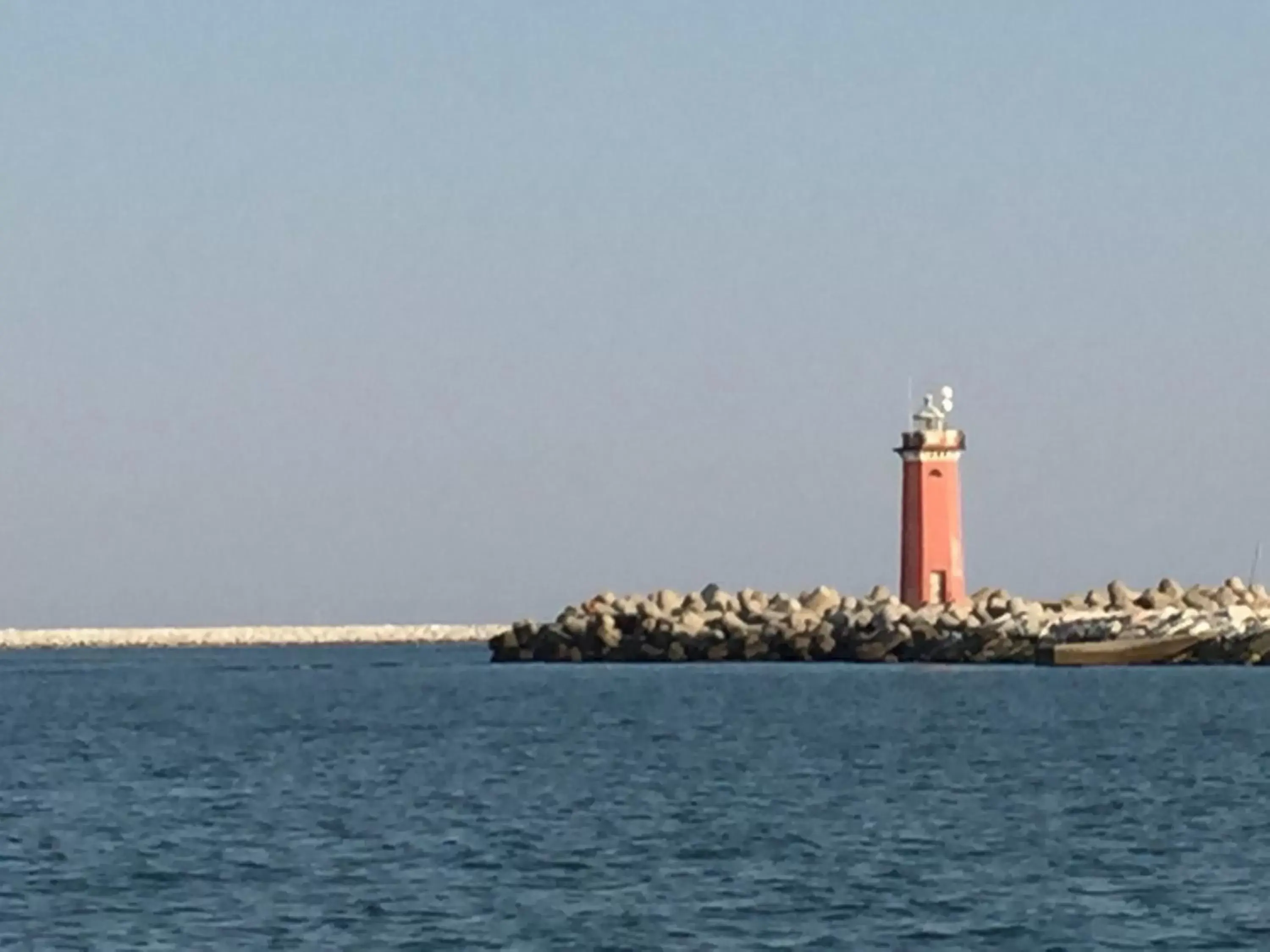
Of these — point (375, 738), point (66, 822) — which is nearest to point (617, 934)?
point (66, 822)

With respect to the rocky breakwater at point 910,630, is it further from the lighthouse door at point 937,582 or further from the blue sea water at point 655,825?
the blue sea water at point 655,825

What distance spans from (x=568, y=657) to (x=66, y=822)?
4891 centimetres

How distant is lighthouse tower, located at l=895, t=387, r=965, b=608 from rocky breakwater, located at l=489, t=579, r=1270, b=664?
711 mm

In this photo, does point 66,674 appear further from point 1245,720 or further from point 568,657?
point 1245,720

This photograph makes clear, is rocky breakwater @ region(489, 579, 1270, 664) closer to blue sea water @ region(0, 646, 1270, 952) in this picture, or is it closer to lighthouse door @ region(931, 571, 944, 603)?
lighthouse door @ region(931, 571, 944, 603)

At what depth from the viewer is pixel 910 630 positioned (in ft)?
216

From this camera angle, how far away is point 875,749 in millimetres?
39219

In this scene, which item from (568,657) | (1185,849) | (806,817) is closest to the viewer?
(1185,849)

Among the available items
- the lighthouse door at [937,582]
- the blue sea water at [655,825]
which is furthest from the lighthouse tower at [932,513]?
the blue sea water at [655,825]

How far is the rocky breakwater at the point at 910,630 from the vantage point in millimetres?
64125

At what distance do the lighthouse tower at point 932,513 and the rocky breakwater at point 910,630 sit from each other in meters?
0.71

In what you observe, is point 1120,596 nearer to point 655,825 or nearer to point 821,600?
point 821,600

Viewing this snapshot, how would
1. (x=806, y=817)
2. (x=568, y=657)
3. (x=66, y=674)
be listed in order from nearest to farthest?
(x=806, y=817), (x=568, y=657), (x=66, y=674)

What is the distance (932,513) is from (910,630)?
2744 millimetres
